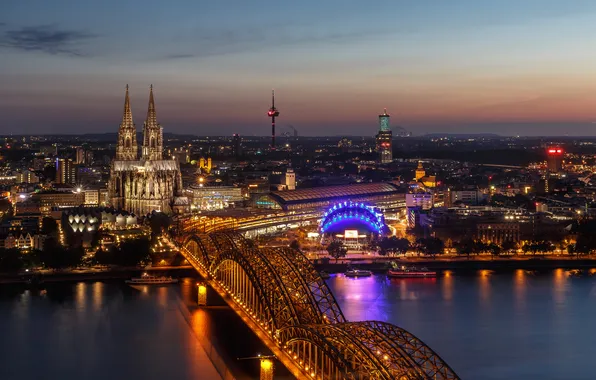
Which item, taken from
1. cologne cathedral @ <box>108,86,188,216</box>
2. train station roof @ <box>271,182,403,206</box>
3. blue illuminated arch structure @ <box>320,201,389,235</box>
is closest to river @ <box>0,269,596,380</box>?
blue illuminated arch structure @ <box>320,201,389,235</box>

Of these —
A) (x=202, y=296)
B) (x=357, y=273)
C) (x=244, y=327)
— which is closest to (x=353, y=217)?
(x=357, y=273)

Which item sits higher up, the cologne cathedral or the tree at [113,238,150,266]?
the cologne cathedral

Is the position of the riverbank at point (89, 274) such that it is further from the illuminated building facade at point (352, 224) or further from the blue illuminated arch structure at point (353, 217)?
the blue illuminated arch structure at point (353, 217)

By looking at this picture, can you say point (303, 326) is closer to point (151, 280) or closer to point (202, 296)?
point (202, 296)

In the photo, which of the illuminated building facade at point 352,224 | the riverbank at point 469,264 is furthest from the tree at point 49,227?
the riverbank at point 469,264

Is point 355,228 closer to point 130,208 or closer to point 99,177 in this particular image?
point 130,208

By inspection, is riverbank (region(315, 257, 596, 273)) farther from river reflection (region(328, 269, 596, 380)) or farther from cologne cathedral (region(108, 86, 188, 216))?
cologne cathedral (region(108, 86, 188, 216))
